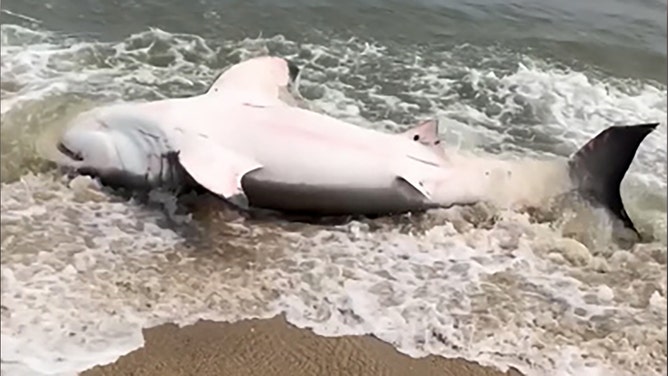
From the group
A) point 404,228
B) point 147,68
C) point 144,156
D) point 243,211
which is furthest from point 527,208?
point 147,68

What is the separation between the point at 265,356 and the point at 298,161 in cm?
134

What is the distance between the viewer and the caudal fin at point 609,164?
18.7ft

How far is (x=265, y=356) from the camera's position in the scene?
4660 mm

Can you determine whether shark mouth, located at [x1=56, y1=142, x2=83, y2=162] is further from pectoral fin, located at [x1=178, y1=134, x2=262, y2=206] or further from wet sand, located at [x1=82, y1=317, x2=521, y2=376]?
wet sand, located at [x1=82, y1=317, x2=521, y2=376]

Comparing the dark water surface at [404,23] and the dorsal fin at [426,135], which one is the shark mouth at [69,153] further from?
the dark water surface at [404,23]

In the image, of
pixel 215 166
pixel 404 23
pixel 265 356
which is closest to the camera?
pixel 265 356

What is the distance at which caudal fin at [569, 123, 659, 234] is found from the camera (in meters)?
5.70

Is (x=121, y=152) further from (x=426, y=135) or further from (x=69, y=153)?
(x=426, y=135)

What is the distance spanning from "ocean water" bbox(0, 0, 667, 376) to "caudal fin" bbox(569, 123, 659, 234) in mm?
114

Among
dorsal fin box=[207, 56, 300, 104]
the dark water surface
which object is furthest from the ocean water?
dorsal fin box=[207, 56, 300, 104]

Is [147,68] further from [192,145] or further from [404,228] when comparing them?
[404,228]

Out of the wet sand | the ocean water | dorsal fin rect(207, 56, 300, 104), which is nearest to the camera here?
the wet sand

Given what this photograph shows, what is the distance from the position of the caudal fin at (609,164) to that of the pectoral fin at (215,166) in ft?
5.75

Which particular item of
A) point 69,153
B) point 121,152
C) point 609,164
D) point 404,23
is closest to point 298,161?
point 121,152
